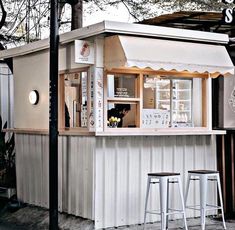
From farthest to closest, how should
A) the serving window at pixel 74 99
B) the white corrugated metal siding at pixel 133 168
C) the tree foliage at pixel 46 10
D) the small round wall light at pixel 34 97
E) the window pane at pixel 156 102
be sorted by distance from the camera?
the tree foliage at pixel 46 10
the small round wall light at pixel 34 97
the window pane at pixel 156 102
the serving window at pixel 74 99
the white corrugated metal siding at pixel 133 168

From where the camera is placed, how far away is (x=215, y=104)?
29.9 feet

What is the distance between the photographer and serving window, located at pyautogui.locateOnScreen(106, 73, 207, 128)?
26.1ft

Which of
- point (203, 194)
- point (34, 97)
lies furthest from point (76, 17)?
point (203, 194)

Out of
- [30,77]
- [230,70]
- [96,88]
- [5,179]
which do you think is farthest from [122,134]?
[5,179]

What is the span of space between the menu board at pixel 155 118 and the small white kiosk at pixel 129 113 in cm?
2

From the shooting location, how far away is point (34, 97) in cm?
920

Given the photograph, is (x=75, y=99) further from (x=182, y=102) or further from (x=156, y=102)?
(x=182, y=102)

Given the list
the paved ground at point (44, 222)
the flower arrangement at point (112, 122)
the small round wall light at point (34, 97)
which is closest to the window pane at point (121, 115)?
the flower arrangement at point (112, 122)

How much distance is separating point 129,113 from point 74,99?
0.92m

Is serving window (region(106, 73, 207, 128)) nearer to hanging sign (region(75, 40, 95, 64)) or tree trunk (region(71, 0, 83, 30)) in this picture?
hanging sign (region(75, 40, 95, 64))

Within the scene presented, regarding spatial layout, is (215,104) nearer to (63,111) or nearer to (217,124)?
(217,124)

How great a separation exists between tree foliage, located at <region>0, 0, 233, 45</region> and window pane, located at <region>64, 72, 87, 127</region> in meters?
3.98

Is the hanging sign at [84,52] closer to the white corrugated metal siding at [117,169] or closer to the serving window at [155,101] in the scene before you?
the serving window at [155,101]

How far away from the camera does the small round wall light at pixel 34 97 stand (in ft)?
30.1
